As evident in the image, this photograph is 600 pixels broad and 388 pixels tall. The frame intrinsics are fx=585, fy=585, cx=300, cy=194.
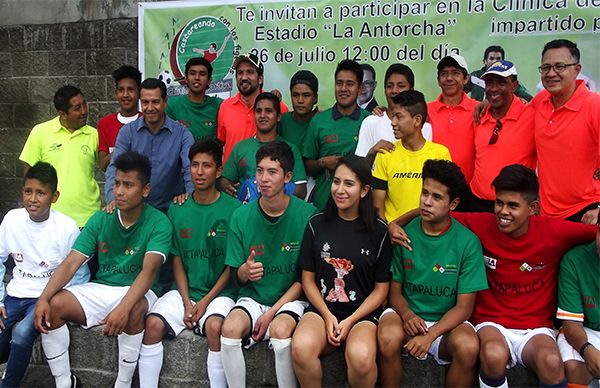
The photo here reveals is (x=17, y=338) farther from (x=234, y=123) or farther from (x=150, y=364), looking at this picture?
(x=234, y=123)

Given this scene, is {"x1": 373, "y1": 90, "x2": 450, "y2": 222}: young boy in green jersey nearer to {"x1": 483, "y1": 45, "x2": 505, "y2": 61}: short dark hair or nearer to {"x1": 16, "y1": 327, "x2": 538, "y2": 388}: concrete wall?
{"x1": 16, "y1": 327, "x2": 538, "y2": 388}: concrete wall

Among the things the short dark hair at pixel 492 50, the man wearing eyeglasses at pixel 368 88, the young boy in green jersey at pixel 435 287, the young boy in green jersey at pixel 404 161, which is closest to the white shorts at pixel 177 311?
the young boy in green jersey at pixel 435 287

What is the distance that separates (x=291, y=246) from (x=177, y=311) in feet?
2.68

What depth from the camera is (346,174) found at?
11.0ft

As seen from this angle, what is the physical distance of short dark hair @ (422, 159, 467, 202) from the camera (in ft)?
10.6

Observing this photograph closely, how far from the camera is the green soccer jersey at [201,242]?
3777 millimetres

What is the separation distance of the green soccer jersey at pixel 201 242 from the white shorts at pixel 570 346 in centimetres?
204

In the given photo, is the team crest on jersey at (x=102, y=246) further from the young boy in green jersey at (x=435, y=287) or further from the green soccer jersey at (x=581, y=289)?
the green soccer jersey at (x=581, y=289)

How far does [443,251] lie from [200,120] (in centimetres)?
254

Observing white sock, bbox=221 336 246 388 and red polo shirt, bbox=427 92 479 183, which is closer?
white sock, bbox=221 336 246 388

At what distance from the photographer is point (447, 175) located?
10.6ft

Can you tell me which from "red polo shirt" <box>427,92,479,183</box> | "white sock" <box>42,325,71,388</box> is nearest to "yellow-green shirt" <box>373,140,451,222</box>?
"red polo shirt" <box>427,92,479,183</box>

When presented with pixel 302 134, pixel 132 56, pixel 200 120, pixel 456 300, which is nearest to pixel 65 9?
pixel 132 56

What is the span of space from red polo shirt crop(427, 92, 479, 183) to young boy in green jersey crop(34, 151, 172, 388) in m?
1.99
